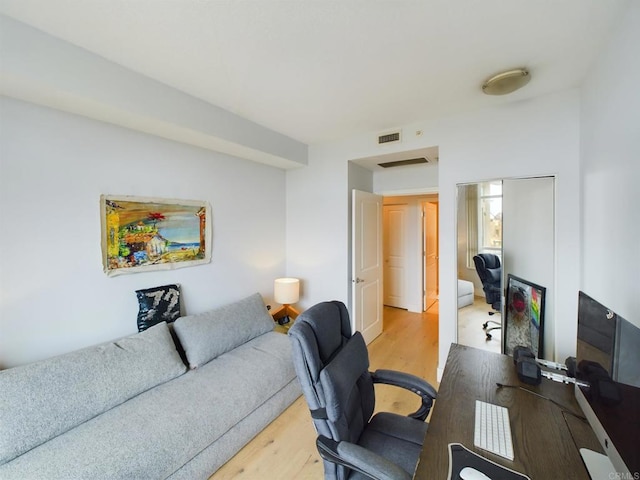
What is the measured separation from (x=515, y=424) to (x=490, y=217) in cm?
175

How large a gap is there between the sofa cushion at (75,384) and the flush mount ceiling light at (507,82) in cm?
301

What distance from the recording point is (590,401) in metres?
0.97

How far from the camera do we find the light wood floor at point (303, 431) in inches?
67.6

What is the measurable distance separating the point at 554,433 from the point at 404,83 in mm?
2113

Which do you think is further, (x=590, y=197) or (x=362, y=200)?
(x=362, y=200)

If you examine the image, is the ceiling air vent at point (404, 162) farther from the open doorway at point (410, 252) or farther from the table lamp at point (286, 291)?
the table lamp at point (286, 291)

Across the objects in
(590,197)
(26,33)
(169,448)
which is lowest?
(169,448)

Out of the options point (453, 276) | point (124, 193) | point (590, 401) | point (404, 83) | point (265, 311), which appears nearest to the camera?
point (590, 401)

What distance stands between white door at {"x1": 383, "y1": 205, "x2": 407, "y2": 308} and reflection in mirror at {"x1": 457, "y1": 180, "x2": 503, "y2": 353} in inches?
93.5

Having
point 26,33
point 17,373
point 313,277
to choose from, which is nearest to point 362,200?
point 313,277

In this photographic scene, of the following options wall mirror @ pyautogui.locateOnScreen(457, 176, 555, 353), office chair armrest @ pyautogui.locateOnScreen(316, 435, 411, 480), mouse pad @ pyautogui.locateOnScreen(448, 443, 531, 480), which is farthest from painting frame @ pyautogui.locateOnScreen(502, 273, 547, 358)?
office chair armrest @ pyautogui.locateOnScreen(316, 435, 411, 480)

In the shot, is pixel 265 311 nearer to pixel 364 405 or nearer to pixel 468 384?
pixel 364 405

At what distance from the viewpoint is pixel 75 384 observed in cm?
159

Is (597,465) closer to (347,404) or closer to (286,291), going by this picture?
(347,404)
